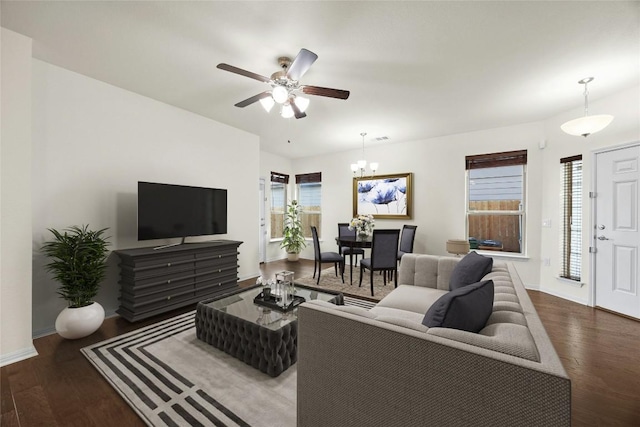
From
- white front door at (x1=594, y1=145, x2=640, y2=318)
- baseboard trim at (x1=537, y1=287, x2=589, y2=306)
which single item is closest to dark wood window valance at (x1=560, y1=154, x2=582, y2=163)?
white front door at (x1=594, y1=145, x2=640, y2=318)

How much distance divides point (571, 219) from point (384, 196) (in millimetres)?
3007

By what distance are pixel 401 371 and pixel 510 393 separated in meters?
0.37

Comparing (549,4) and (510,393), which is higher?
(549,4)

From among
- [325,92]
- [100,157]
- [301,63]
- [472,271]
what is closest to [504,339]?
[472,271]

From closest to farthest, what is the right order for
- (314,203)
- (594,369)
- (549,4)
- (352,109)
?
(549,4), (594,369), (352,109), (314,203)

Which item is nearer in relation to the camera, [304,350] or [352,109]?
[304,350]

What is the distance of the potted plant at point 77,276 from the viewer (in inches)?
95.4

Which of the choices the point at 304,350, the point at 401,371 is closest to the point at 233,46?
the point at 304,350

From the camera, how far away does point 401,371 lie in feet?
3.51

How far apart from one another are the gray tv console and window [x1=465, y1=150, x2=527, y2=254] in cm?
438

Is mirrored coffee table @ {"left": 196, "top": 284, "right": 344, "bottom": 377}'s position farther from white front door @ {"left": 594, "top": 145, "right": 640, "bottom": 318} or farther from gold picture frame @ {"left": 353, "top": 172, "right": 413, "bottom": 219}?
white front door @ {"left": 594, "top": 145, "right": 640, "bottom": 318}

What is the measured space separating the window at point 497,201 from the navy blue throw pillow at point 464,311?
4.02m

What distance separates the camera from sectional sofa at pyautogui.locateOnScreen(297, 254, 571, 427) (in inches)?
33.0

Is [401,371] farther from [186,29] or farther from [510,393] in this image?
[186,29]
